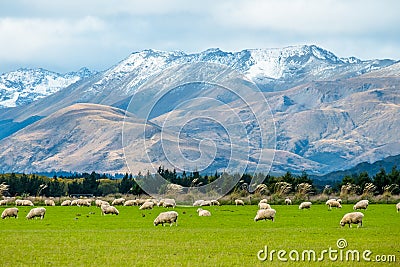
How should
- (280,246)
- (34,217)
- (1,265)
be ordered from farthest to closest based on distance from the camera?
(34,217) → (280,246) → (1,265)

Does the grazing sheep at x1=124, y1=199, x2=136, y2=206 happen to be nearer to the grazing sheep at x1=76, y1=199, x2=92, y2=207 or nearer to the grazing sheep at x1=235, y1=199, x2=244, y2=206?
the grazing sheep at x1=76, y1=199, x2=92, y2=207

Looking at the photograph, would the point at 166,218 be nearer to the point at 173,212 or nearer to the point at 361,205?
the point at 173,212

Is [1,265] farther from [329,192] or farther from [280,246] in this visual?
[329,192]

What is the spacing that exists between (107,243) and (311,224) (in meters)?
15.5

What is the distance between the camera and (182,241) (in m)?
30.7

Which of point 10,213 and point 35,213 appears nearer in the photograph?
point 35,213

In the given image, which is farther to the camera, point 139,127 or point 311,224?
point 139,127

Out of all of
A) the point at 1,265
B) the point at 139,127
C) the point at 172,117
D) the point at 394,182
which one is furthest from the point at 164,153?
the point at 1,265

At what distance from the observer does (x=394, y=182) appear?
87125mm

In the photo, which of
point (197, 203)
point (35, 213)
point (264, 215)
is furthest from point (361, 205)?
point (35, 213)

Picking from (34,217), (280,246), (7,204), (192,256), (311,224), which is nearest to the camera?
(192,256)

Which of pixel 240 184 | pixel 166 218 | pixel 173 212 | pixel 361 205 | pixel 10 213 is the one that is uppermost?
pixel 173 212

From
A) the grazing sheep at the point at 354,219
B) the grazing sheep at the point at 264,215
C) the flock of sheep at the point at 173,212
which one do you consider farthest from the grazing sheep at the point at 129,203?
the grazing sheep at the point at 354,219

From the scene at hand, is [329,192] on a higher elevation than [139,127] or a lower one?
lower
